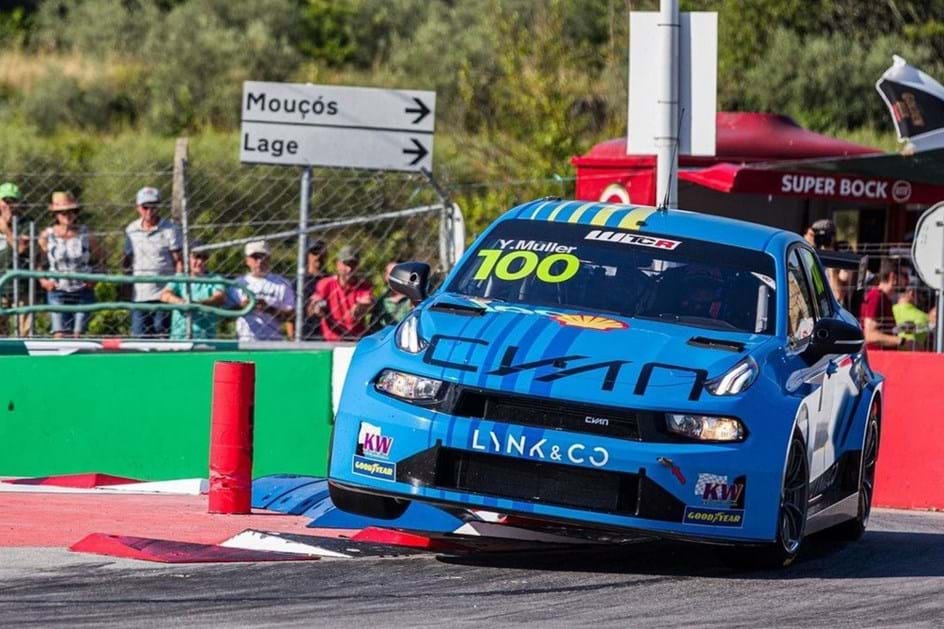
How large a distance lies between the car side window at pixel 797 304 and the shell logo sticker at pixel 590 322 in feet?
3.04

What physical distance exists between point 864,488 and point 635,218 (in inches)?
81.5

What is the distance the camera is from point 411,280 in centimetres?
900

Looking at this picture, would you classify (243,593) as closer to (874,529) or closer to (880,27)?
(874,529)

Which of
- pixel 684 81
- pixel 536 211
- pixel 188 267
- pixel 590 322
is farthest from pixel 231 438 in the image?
pixel 188 267

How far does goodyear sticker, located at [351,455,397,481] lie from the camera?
7.77m

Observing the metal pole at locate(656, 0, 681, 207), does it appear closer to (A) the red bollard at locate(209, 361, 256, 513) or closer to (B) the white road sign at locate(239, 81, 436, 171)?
(B) the white road sign at locate(239, 81, 436, 171)

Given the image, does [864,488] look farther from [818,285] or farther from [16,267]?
[16,267]

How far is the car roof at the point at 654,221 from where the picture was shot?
9.20m

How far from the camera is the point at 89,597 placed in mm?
6891

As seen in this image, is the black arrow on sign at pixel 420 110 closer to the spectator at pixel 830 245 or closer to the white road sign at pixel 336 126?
the white road sign at pixel 336 126

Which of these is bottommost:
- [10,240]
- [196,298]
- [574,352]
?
[574,352]

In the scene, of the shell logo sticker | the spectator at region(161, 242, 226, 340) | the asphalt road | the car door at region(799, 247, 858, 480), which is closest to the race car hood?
the shell logo sticker

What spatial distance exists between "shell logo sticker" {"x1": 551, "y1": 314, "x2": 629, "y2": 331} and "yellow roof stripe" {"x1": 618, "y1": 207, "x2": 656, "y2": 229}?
92 centimetres

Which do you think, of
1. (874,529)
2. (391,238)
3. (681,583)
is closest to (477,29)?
(391,238)
